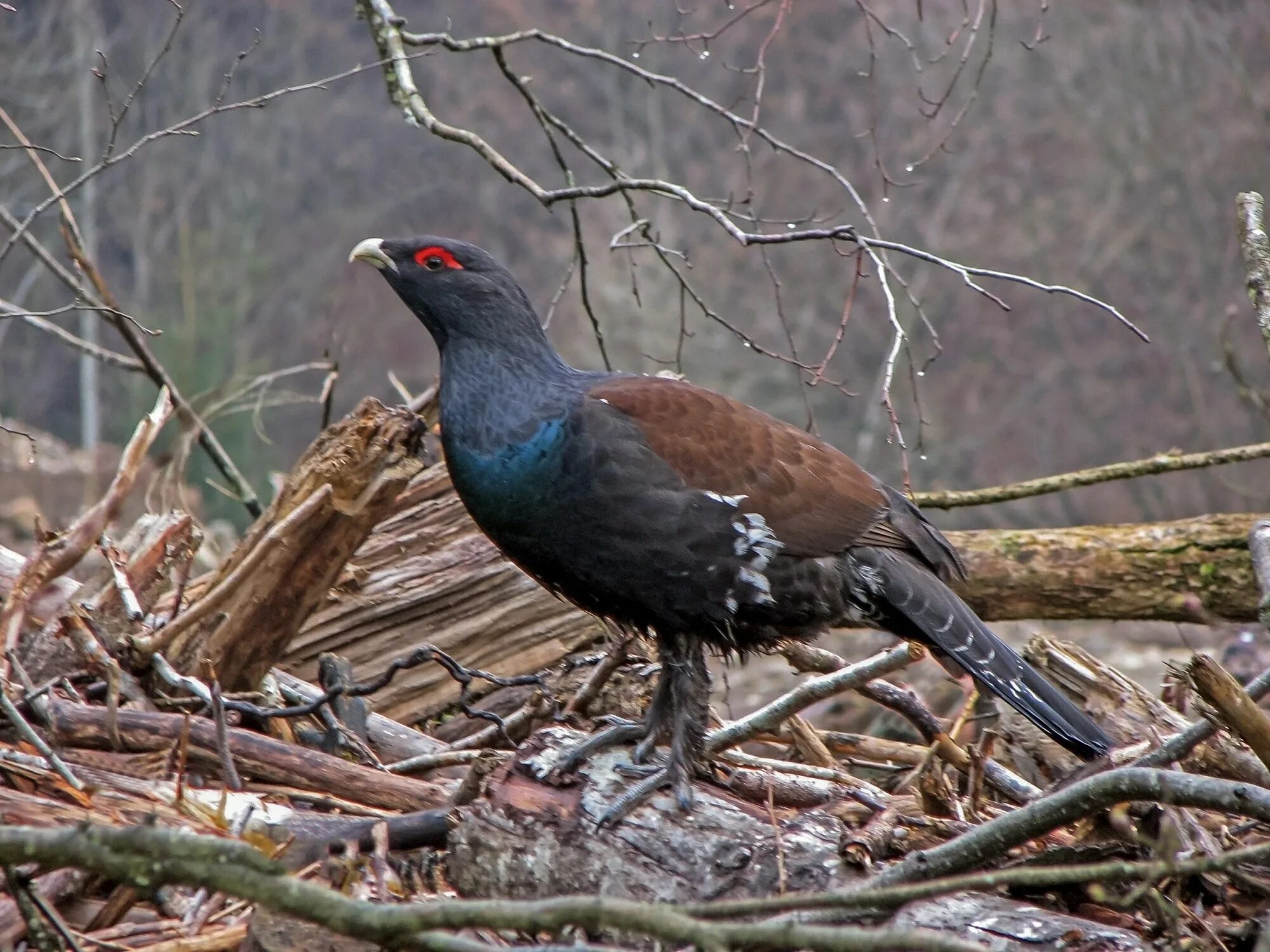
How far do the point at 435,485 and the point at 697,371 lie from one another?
13.0m

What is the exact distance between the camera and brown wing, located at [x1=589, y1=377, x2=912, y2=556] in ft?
12.2

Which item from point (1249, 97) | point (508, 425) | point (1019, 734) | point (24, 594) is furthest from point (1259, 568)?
point (1249, 97)

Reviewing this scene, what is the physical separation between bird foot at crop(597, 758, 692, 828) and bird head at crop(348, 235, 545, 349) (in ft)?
4.24

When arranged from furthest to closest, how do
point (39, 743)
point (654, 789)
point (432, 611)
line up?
point (432, 611) < point (654, 789) < point (39, 743)

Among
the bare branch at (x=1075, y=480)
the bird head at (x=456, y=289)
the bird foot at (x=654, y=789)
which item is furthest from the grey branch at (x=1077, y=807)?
the bare branch at (x=1075, y=480)

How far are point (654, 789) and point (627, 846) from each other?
0.21 metres

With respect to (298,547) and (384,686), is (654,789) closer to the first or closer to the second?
(384,686)

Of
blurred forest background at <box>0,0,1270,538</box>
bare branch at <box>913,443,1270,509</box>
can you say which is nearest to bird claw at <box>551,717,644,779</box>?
bare branch at <box>913,443,1270,509</box>

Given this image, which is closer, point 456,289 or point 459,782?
point 459,782

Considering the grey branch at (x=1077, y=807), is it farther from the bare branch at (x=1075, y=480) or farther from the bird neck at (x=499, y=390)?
the bare branch at (x=1075, y=480)

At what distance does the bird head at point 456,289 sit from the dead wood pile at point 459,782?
0.32 metres

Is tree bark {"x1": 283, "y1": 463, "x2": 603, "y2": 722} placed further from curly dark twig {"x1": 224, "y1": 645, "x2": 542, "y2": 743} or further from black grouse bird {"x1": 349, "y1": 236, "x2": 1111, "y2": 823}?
black grouse bird {"x1": 349, "y1": 236, "x2": 1111, "y2": 823}

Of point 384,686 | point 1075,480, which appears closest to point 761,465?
point 384,686

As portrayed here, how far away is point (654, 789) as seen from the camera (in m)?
3.25
